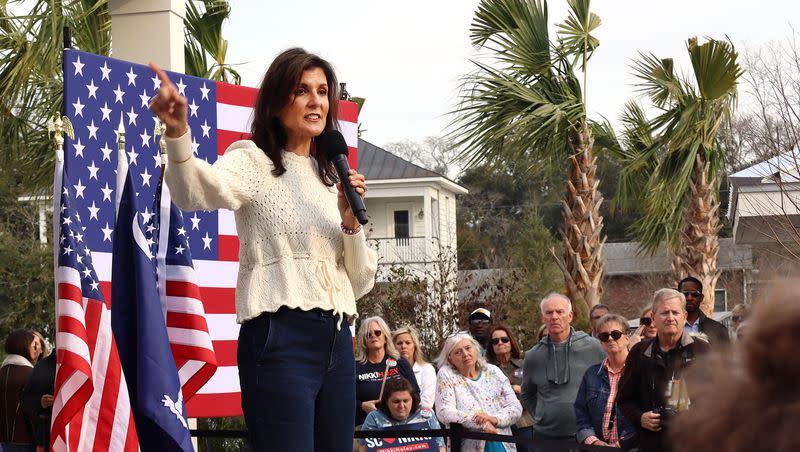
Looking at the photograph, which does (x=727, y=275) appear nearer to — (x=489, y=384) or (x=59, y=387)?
(x=489, y=384)

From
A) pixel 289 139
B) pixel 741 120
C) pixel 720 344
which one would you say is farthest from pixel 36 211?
pixel 720 344

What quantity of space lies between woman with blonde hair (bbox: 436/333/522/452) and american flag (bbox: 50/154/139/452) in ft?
11.3

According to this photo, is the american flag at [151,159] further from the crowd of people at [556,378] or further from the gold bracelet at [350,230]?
the gold bracelet at [350,230]

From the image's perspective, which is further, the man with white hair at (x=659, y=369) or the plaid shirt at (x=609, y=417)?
the plaid shirt at (x=609, y=417)

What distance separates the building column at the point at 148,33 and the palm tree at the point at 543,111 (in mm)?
7379

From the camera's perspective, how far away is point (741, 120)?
1286cm

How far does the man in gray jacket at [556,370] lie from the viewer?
7.86 m

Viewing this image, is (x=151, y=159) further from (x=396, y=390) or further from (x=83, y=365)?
(x=396, y=390)

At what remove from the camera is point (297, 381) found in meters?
3.13

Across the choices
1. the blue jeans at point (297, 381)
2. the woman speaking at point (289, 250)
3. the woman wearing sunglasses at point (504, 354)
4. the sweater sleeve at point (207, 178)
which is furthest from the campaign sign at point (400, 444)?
the sweater sleeve at point (207, 178)

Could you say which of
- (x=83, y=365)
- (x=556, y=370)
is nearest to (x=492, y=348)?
(x=556, y=370)

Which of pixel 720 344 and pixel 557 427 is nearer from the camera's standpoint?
pixel 720 344

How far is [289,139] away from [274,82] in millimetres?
185

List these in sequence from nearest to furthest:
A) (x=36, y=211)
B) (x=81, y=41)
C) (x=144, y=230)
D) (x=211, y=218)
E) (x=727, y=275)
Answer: (x=144, y=230) → (x=211, y=218) → (x=81, y=41) → (x=36, y=211) → (x=727, y=275)
